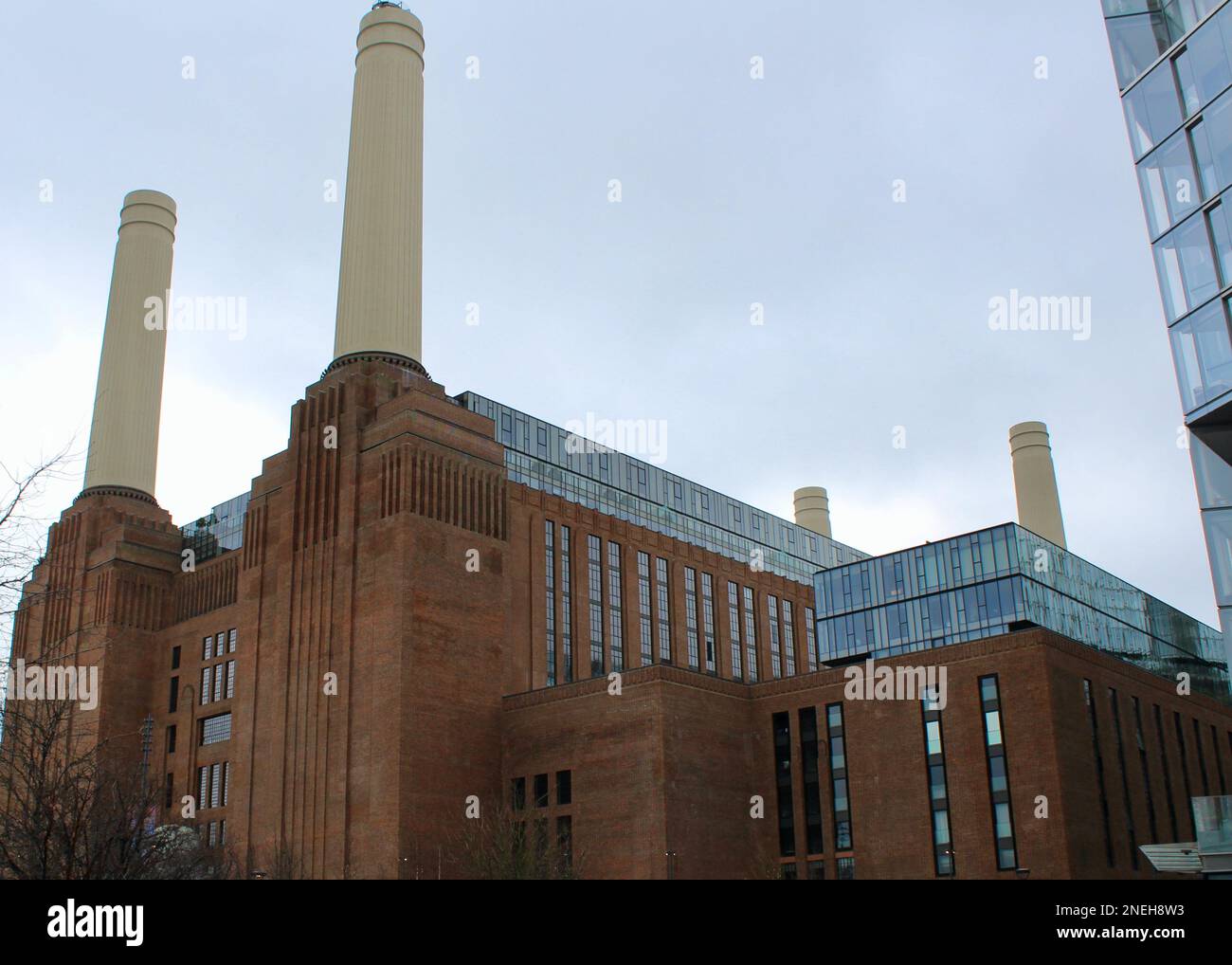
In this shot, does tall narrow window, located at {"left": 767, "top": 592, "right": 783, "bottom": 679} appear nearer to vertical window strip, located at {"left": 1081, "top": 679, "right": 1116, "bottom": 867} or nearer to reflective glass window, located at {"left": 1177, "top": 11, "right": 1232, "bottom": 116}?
vertical window strip, located at {"left": 1081, "top": 679, "right": 1116, "bottom": 867}

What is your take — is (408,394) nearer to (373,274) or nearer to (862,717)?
(373,274)

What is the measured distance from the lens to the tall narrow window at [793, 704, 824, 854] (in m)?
60.1

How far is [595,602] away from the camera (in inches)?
3027

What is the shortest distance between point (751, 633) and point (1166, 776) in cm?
3155

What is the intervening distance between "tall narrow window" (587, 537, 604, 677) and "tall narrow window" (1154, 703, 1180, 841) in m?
31.7

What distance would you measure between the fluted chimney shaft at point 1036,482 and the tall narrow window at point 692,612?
41.8 m

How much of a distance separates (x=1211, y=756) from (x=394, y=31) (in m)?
67.3

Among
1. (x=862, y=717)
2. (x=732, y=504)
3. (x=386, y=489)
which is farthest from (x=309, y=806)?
(x=732, y=504)

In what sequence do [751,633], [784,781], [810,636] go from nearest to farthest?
[784,781] < [751,633] < [810,636]

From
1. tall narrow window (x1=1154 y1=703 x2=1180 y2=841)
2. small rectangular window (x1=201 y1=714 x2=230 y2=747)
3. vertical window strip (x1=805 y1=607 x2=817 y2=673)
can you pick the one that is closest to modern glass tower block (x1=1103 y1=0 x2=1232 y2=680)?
tall narrow window (x1=1154 y1=703 x2=1180 y2=841)

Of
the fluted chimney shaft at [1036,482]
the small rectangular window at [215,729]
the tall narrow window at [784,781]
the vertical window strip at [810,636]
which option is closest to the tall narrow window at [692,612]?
the vertical window strip at [810,636]

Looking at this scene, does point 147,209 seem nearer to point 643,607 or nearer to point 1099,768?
point 643,607

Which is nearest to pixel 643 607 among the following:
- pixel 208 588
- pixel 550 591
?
pixel 550 591
